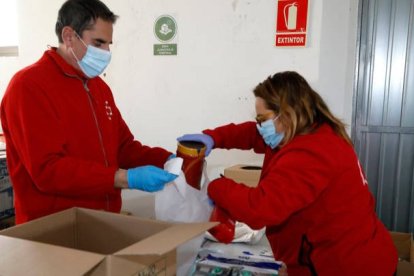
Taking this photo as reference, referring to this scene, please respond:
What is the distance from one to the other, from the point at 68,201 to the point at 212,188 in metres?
0.49

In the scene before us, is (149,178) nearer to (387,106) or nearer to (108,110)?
(108,110)

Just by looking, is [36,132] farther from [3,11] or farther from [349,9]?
[3,11]

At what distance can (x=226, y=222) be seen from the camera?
116 centimetres

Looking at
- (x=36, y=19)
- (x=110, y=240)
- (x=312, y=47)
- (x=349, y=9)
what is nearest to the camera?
(x=110, y=240)

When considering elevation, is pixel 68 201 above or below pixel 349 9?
below

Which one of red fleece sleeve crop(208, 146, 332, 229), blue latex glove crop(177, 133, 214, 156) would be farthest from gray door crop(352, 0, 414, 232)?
red fleece sleeve crop(208, 146, 332, 229)

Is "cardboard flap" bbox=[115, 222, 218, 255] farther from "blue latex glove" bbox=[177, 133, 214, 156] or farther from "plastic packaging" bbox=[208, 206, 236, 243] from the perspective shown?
"blue latex glove" bbox=[177, 133, 214, 156]

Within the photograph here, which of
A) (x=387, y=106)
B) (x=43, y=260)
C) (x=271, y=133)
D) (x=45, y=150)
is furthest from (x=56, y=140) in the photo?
(x=387, y=106)

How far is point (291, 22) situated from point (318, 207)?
1.22m

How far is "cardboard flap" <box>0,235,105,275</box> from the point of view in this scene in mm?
610

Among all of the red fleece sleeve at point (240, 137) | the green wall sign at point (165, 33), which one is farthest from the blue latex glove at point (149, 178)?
the green wall sign at point (165, 33)

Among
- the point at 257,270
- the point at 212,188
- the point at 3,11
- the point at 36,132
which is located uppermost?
the point at 3,11

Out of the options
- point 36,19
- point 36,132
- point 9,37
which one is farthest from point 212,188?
point 9,37

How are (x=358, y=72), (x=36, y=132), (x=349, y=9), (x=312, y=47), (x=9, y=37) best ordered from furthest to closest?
1. (x=9, y=37)
2. (x=358, y=72)
3. (x=349, y=9)
4. (x=312, y=47)
5. (x=36, y=132)
